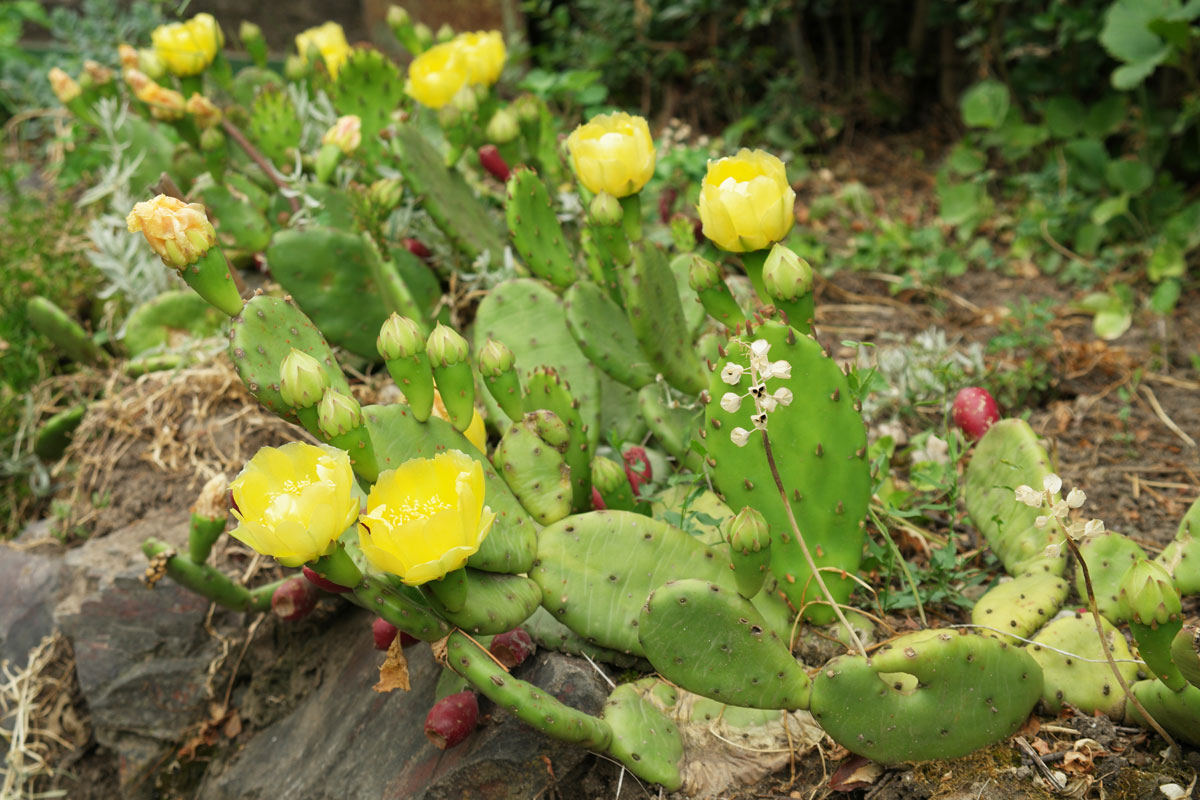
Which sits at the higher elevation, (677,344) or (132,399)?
(677,344)

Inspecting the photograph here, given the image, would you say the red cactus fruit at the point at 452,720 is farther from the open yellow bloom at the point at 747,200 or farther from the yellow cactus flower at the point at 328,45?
the yellow cactus flower at the point at 328,45

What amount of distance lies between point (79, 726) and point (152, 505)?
457 mm

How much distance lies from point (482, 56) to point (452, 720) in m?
1.43

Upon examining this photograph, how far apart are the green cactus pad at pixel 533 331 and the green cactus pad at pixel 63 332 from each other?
3.86 feet

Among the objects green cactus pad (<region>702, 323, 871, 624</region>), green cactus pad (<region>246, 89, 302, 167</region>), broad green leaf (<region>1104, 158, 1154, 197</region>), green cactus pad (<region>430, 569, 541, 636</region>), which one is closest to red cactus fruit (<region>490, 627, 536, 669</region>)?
green cactus pad (<region>430, 569, 541, 636</region>)

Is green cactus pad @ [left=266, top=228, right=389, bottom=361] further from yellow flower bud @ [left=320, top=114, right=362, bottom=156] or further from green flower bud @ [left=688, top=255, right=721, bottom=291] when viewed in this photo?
green flower bud @ [left=688, top=255, right=721, bottom=291]

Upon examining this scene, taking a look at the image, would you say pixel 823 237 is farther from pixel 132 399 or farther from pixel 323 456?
pixel 323 456

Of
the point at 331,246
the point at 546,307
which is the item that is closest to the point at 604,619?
the point at 546,307

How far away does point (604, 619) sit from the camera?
4.09ft

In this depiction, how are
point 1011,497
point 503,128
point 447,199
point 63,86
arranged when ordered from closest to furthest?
1. point 1011,497
2. point 503,128
3. point 447,199
4. point 63,86

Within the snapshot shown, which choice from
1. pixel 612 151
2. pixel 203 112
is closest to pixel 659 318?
pixel 612 151

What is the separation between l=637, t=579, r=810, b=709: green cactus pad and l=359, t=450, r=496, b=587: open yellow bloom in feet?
0.79

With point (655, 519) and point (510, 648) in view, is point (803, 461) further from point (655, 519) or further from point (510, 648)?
point (510, 648)

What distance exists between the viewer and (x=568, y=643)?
4.36 feet
